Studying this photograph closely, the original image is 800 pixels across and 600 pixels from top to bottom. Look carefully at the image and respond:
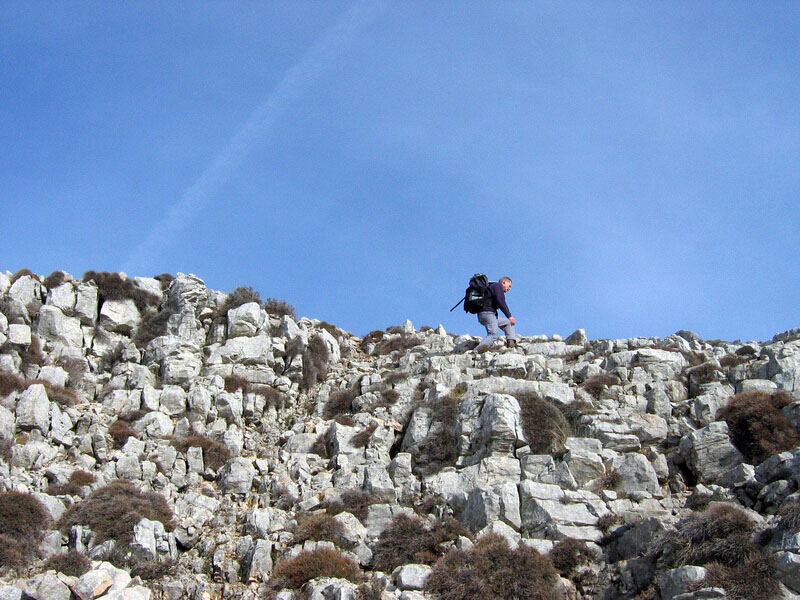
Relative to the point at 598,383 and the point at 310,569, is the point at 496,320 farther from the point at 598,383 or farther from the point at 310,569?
the point at 310,569

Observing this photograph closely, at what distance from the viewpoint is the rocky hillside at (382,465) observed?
50.2ft

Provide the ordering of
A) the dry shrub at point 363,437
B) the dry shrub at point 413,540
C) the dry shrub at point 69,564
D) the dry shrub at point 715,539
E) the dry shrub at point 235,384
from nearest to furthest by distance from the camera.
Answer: the dry shrub at point 715,539, the dry shrub at point 69,564, the dry shrub at point 413,540, the dry shrub at point 363,437, the dry shrub at point 235,384

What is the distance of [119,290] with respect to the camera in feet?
111

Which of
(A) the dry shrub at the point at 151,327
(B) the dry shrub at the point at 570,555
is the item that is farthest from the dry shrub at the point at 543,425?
(A) the dry shrub at the point at 151,327

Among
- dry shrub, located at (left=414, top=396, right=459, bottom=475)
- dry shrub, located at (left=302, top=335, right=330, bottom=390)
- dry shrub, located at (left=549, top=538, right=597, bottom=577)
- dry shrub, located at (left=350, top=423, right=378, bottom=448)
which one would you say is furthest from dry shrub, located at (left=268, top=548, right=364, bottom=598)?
dry shrub, located at (left=302, top=335, right=330, bottom=390)

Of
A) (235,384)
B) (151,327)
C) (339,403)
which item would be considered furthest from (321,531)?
(151,327)

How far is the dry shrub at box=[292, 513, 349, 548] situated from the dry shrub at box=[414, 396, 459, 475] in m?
4.14

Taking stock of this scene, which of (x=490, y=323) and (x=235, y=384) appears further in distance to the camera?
(x=490, y=323)

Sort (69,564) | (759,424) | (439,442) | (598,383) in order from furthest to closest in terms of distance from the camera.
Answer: (598,383) → (439,442) → (759,424) → (69,564)

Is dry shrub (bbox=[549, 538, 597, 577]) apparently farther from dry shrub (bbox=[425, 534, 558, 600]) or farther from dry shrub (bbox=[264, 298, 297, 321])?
dry shrub (bbox=[264, 298, 297, 321])

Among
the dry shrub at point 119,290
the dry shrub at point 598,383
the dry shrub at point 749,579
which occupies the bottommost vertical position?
the dry shrub at point 749,579

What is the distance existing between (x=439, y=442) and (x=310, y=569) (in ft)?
22.9

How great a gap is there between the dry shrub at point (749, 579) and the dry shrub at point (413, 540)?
18.9ft

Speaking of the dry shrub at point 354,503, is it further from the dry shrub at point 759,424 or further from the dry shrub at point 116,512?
the dry shrub at point 759,424
